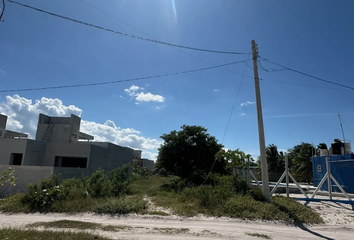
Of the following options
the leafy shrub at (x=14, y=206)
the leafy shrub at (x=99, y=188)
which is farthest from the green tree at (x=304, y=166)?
the leafy shrub at (x=14, y=206)

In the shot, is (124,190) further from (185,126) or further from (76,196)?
(185,126)

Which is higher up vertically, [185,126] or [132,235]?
[185,126]

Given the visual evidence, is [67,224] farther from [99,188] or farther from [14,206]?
[99,188]

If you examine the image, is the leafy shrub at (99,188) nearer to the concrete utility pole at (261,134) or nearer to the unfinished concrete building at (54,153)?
the unfinished concrete building at (54,153)

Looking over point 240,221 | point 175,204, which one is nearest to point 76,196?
point 175,204

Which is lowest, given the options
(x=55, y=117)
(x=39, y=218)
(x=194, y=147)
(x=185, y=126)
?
(x=39, y=218)

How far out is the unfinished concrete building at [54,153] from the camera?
15.5 meters

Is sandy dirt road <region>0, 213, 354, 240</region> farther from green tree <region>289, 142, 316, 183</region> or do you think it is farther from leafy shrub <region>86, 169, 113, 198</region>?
green tree <region>289, 142, 316, 183</region>

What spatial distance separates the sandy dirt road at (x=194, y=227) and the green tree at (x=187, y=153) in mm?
10857

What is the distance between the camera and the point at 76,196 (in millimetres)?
10391

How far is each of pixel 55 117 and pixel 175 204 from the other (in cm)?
2447

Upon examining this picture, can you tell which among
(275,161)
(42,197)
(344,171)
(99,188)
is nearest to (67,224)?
(42,197)

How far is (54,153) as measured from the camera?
24.0 metres

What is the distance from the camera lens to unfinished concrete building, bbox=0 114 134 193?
50.9ft
